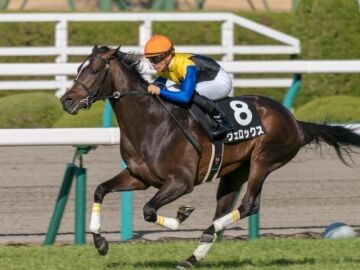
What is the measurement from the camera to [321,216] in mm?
9211

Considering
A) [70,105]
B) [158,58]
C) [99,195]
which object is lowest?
[99,195]

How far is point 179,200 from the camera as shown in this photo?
9297mm

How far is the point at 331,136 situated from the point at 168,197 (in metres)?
1.41

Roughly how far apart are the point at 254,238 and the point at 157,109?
1.48 meters

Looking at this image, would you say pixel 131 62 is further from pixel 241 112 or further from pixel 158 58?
pixel 241 112

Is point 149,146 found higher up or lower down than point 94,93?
lower down

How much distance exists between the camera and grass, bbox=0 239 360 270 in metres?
6.80

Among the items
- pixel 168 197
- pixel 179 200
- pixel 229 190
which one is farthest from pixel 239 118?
pixel 179 200

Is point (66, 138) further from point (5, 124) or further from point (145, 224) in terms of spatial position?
point (5, 124)

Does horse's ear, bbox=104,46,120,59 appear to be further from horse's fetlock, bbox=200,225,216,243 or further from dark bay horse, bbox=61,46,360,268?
horse's fetlock, bbox=200,225,216,243

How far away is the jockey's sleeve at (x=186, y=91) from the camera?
6840mm

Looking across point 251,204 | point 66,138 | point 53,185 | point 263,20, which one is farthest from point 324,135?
point 263,20

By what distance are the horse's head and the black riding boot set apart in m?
0.49

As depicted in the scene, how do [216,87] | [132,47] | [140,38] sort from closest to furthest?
[216,87] → [140,38] → [132,47]
